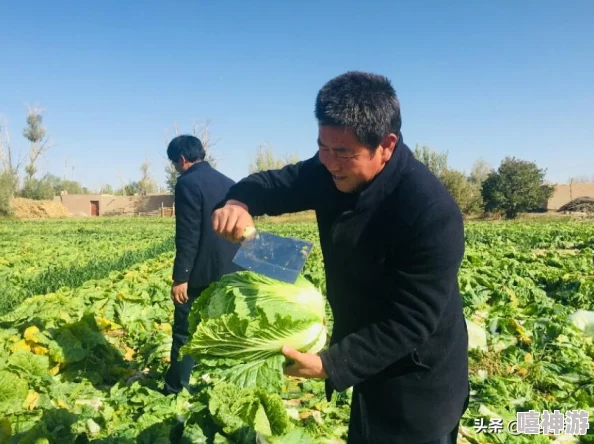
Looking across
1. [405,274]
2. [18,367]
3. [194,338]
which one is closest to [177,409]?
[18,367]

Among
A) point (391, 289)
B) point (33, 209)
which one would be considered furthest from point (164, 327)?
point (33, 209)

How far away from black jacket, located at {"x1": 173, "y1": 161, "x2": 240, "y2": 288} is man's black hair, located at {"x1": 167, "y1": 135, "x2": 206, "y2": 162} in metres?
0.12

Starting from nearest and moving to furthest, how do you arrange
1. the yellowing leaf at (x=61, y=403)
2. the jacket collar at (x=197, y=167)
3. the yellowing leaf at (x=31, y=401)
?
1. the yellowing leaf at (x=31, y=401)
2. the yellowing leaf at (x=61, y=403)
3. the jacket collar at (x=197, y=167)

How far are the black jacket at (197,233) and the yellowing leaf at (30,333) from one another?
6.33ft

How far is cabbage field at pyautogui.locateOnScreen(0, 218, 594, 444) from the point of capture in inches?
116

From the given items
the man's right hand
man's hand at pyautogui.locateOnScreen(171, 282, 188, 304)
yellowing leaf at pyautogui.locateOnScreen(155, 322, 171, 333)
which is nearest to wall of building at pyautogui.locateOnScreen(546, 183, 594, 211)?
yellowing leaf at pyautogui.locateOnScreen(155, 322, 171, 333)

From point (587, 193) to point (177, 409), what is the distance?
53477mm

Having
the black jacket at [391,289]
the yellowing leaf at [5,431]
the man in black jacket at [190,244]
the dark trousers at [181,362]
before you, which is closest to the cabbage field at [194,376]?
the yellowing leaf at [5,431]

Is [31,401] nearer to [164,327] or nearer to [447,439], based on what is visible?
[164,327]

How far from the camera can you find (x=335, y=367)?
7.03 ft

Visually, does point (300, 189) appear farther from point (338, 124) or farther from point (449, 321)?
point (449, 321)

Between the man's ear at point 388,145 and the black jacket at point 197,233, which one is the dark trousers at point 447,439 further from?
the black jacket at point 197,233

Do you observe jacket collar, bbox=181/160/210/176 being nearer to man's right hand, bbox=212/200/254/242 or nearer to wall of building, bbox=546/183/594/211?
man's right hand, bbox=212/200/254/242

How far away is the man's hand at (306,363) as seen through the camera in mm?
2188
